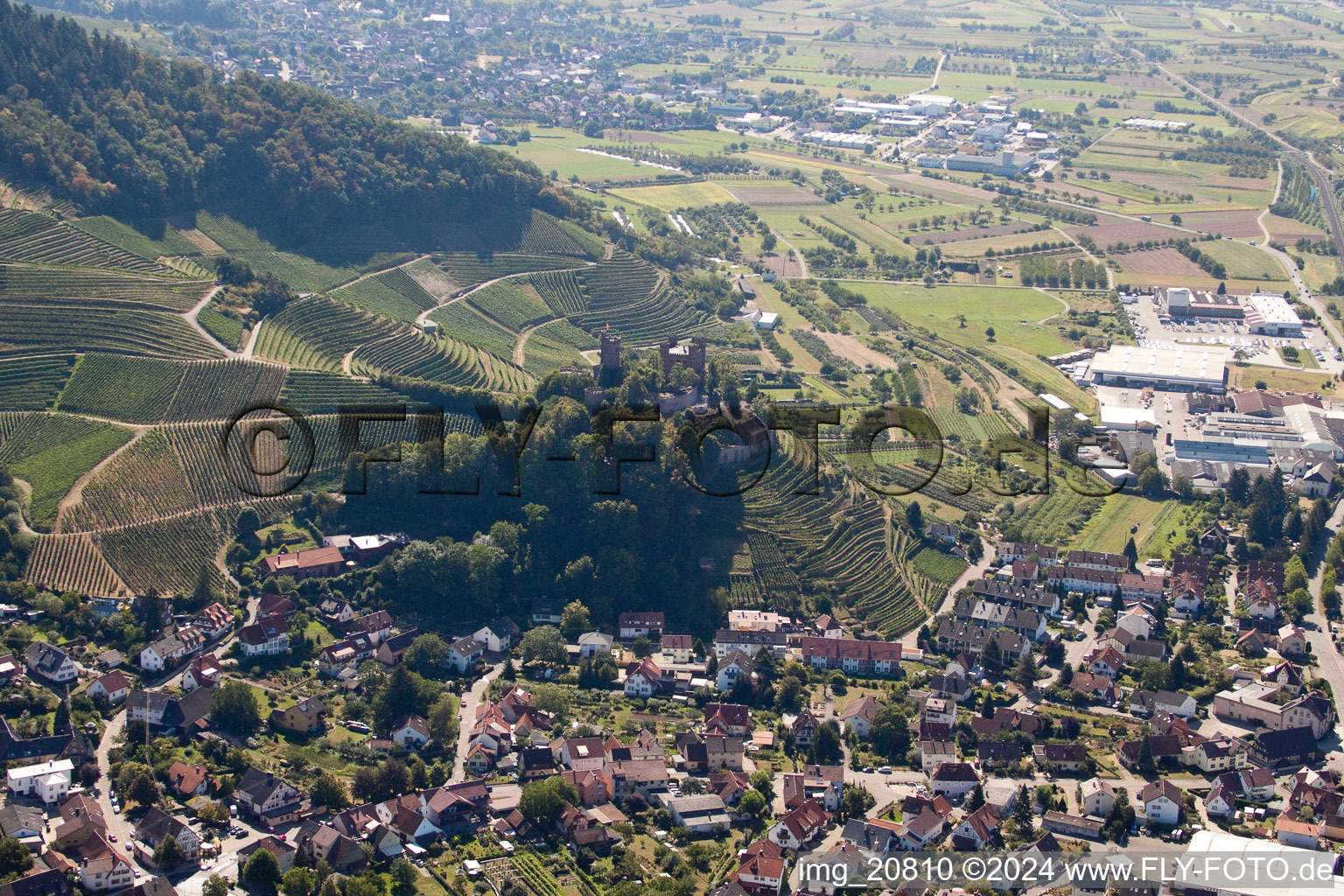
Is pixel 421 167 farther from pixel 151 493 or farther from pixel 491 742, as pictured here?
pixel 491 742

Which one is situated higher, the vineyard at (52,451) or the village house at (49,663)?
the vineyard at (52,451)

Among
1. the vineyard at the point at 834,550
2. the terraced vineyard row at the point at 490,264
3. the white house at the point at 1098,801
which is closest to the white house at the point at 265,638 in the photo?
the vineyard at the point at 834,550

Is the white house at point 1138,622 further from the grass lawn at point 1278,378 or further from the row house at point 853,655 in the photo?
the grass lawn at point 1278,378

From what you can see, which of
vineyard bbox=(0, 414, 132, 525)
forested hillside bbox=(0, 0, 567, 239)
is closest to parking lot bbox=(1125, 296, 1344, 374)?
forested hillside bbox=(0, 0, 567, 239)

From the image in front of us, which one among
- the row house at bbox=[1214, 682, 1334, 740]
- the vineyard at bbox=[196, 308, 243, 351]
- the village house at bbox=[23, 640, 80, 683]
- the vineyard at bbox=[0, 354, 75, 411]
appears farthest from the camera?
the vineyard at bbox=[196, 308, 243, 351]

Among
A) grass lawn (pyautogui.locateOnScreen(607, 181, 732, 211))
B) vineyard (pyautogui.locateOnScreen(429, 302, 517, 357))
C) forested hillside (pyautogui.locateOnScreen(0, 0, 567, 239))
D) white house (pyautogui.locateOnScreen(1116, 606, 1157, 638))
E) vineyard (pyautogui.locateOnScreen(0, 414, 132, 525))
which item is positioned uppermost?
forested hillside (pyautogui.locateOnScreen(0, 0, 567, 239))

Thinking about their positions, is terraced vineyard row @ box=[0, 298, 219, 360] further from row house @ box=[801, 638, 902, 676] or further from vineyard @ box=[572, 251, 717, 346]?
row house @ box=[801, 638, 902, 676]

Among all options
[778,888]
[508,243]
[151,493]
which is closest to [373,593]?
[151,493]
